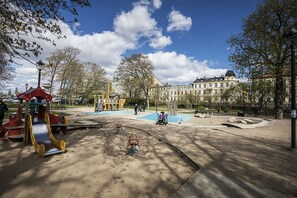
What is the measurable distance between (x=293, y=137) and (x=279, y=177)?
12.1ft

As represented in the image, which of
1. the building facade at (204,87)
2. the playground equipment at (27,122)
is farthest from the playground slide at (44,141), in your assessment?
the building facade at (204,87)

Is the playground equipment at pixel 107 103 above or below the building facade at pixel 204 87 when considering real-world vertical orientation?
below

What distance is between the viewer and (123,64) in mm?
42281

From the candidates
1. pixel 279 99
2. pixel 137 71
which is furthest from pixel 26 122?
pixel 137 71

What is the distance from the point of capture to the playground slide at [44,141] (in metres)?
5.85

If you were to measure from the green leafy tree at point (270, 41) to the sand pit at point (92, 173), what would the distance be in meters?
20.5

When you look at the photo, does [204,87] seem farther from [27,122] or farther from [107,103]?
[27,122]

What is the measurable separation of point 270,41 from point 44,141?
24.6m

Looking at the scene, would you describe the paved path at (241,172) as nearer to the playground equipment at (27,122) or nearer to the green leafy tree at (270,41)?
the playground equipment at (27,122)

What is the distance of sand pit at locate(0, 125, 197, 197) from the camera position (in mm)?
3603

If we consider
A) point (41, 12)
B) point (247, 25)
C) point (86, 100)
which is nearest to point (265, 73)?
point (247, 25)

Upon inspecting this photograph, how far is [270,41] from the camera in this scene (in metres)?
20.5

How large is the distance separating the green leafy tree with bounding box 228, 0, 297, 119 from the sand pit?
67.4ft

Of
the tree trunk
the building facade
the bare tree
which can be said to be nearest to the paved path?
the tree trunk
